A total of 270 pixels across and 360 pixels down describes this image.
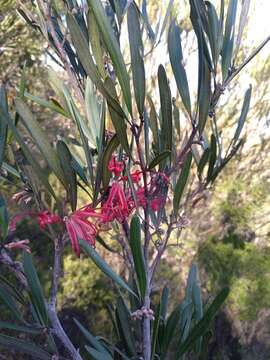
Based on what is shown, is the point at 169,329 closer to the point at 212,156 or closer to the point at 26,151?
the point at 212,156

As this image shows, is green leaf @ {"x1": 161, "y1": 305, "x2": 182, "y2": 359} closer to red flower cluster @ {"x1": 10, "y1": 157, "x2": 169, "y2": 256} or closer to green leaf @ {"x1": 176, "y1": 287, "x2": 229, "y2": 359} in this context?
green leaf @ {"x1": 176, "y1": 287, "x2": 229, "y2": 359}

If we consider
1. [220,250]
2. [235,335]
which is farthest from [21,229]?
[235,335]

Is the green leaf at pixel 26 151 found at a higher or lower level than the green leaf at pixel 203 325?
higher

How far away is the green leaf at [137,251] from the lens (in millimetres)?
550

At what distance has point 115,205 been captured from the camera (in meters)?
0.61

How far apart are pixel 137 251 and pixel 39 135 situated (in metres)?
0.18

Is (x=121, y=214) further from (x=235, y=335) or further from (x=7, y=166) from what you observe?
(x=235, y=335)

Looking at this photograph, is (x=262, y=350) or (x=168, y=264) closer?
(x=262, y=350)

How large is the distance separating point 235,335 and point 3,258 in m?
2.38

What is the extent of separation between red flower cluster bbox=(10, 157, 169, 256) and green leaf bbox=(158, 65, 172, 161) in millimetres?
46

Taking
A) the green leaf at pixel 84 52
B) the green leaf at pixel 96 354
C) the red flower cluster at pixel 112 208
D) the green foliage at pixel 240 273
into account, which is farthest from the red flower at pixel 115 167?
the green foliage at pixel 240 273

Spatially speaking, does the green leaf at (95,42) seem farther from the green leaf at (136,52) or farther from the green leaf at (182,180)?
the green leaf at (182,180)

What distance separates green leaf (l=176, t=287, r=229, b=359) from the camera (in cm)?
62

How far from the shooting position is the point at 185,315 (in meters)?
0.77
